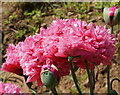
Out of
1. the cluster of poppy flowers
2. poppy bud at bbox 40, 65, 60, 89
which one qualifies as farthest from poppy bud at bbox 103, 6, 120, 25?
poppy bud at bbox 40, 65, 60, 89

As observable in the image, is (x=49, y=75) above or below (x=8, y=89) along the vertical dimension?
above

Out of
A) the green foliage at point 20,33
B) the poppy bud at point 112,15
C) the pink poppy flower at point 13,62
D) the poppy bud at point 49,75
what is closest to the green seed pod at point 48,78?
the poppy bud at point 49,75

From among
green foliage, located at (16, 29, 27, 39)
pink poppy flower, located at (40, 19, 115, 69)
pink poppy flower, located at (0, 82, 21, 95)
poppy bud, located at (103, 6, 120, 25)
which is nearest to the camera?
pink poppy flower, located at (40, 19, 115, 69)

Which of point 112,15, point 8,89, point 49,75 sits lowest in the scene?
point 8,89

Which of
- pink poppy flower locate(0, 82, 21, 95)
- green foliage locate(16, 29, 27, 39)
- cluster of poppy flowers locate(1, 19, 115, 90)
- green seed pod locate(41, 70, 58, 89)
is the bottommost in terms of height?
green foliage locate(16, 29, 27, 39)

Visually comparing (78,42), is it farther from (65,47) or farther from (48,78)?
(48,78)

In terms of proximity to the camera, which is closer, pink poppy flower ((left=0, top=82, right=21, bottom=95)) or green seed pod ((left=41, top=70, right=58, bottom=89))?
green seed pod ((left=41, top=70, right=58, bottom=89))

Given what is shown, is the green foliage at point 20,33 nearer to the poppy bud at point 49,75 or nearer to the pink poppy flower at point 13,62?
the pink poppy flower at point 13,62

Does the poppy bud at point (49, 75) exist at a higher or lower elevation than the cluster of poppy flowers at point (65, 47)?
lower

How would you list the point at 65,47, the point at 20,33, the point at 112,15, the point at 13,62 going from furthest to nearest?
the point at 20,33 → the point at 112,15 → the point at 13,62 → the point at 65,47

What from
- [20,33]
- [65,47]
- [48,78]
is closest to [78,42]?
[65,47]

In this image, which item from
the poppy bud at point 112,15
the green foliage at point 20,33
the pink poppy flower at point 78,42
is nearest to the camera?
the pink poppy flower at point 78,42

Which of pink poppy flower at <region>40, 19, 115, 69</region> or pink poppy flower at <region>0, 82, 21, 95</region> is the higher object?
pink poppy flower at <region>40, 19, 115, 69</region>

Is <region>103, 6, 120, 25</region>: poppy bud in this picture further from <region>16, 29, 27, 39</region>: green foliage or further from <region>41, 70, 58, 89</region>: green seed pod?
<region>16, 29, 27, 39</region>: green foliage
